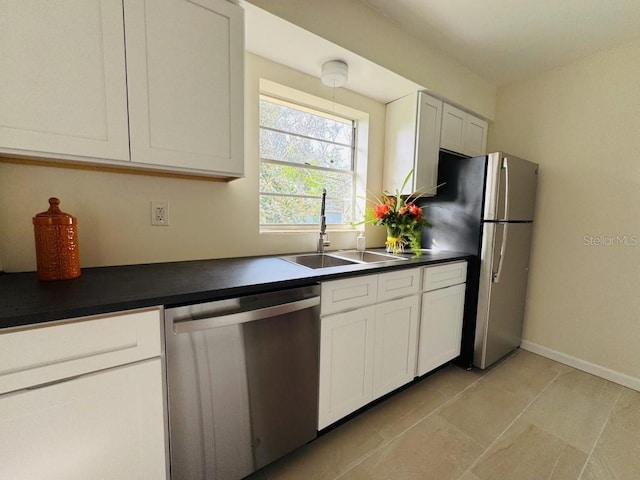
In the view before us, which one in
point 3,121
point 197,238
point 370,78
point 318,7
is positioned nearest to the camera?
point 3,121

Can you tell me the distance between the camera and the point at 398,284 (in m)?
1.66

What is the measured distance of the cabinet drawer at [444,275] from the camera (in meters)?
1.83

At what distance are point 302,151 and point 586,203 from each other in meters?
2.37

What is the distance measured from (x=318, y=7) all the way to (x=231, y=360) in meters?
1.81

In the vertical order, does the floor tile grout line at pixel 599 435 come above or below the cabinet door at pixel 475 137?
below

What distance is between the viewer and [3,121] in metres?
0.91

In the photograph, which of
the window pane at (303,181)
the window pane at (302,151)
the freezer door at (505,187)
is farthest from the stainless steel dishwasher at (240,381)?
the freezer door at (505,187)

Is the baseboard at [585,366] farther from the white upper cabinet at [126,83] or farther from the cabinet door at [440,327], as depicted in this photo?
the white upper cabinet at [126,83]

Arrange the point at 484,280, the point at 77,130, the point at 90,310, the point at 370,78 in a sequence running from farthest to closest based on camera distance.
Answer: the point at 484,280
the point at 370,78
the point at 77,130
the point at 90,310

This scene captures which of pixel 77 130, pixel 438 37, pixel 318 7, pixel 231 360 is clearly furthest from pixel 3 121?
pixel 438 37

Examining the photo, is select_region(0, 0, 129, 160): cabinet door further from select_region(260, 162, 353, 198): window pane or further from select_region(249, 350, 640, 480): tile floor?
select_region(249, 350, 640, 480): tile floor

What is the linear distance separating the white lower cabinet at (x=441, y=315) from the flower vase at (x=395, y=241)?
0.34 m

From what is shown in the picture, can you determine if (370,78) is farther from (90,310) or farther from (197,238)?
(90,310)

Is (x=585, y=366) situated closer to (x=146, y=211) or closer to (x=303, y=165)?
(x=303, y=165)
